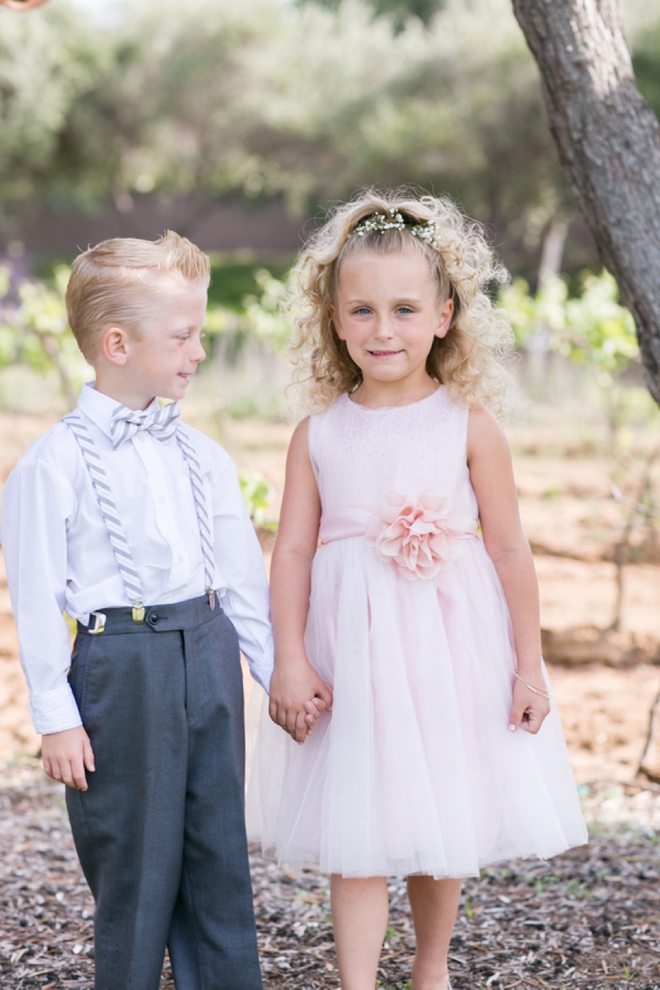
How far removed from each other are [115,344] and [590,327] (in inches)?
156

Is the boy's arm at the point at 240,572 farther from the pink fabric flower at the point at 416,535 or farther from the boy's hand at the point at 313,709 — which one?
the pink fabric flower at the point at 416,535

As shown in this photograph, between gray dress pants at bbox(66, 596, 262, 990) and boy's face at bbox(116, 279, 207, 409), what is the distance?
40 cm

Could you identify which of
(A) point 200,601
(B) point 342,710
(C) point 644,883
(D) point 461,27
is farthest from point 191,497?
(D) point 461,27

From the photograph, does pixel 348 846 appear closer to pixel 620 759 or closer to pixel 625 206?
pixel 625 206

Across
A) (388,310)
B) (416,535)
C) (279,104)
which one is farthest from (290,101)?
(416,535)

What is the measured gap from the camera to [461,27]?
17.0 meters

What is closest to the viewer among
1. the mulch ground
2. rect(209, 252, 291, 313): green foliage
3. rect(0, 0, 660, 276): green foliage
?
the mulch ground

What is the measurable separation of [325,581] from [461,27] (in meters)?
17.1

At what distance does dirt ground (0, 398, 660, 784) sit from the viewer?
13.1ft

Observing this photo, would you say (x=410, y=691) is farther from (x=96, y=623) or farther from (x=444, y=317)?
(x=444, y=317)

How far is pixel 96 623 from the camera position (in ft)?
5.70

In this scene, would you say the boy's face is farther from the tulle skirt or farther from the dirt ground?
the dirt ground

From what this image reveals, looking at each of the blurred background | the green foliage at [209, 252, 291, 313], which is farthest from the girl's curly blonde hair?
the green foliage at [209, 252, 291, 313]

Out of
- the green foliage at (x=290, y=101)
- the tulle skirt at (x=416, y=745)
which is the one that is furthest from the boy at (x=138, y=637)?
the green foliage at (x=290, y=101)
